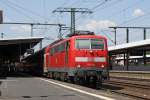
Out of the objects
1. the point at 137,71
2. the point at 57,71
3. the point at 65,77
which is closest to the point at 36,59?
the point at 137,71

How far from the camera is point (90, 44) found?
2769 cm

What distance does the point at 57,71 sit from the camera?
34.7 m

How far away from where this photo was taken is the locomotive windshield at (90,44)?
27625 millimetres

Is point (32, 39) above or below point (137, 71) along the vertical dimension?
above

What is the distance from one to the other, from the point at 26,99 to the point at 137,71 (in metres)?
33.0

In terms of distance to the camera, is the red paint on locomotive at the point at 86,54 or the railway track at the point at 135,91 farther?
the red paint on locomotive at the point at 86,54

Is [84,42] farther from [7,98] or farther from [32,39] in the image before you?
[32,39]

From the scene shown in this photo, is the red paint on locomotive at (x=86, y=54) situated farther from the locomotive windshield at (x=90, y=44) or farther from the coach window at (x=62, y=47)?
the coach window at (x=62, y=47)

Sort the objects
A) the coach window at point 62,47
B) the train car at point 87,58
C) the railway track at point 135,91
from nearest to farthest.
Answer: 1. the railway track at point 135,91
2. the train car at point 87,58
3. the coach window at point 62,47

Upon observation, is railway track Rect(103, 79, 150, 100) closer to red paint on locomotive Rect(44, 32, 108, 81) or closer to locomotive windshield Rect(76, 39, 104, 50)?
red paint on locomotive Rect(44, 32, 108, 81)

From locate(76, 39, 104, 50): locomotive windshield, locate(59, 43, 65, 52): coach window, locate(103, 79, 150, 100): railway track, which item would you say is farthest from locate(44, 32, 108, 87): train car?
locate(59, 43, 65, 52): coach window

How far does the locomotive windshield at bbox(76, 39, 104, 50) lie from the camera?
27625mm

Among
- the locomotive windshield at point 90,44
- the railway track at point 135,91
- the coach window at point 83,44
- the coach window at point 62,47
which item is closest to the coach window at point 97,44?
the locomotive windshield at point 90,44

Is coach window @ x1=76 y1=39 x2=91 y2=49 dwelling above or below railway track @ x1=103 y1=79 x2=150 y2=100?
above
